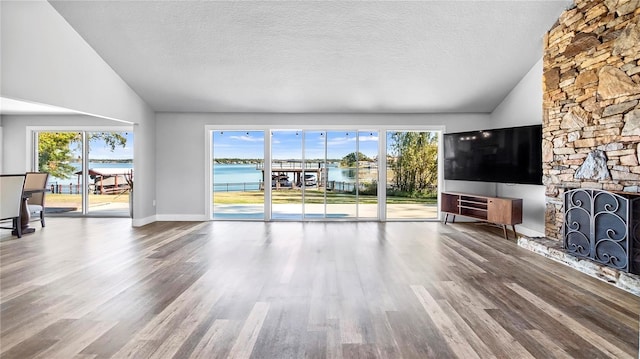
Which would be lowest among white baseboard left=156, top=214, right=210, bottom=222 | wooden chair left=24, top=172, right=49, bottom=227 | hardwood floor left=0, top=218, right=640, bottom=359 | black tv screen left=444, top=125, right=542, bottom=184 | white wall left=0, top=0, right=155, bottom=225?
hardwood floor left=0, top=218, right=640, bottom=359

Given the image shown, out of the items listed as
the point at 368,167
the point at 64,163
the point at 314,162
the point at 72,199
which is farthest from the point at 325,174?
the point at 64,163

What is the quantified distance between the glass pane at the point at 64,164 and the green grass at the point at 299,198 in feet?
10.8

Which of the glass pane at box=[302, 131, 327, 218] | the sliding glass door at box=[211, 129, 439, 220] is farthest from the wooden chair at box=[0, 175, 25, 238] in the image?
the glass pane at box=[302, 131, 327, 218]

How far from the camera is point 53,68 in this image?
14.1 ft

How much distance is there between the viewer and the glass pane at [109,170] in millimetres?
7527

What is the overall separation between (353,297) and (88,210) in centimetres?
729

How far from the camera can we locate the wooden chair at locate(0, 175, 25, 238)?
5.01 metres

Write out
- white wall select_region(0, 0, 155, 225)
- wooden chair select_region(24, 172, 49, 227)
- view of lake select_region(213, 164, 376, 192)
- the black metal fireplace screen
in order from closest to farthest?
the black metal fireplace screen, white wall select_region(0, 0, 155, 225), wooden chair select_region(24, 172, 49, 227), view of lake select_region(213, 164, 376, 192)

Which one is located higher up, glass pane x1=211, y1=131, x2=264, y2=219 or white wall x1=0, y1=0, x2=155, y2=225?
white wall x1=0, y1=0, x2=155, y2=225

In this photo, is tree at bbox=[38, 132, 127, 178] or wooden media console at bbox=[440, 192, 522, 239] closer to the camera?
wooden media console at bbox=[440, 192, 522, 239]

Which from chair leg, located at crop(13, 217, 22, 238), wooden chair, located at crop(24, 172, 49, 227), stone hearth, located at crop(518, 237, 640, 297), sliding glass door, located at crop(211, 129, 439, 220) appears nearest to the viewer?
stone hearth, located at crop(518, 237, 640, 297)

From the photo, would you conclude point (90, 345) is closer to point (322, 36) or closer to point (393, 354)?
point (393, 354)

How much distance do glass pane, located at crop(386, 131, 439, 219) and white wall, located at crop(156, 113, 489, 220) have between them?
2413 millimetres

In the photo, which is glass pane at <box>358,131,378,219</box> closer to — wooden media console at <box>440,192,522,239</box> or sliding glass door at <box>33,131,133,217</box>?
wooden media console at <box>440,192,522,239</box>
